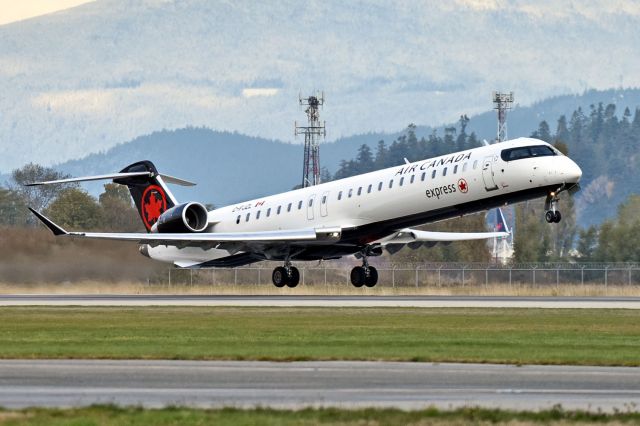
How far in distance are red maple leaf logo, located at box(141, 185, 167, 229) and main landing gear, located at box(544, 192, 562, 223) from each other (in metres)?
18.5

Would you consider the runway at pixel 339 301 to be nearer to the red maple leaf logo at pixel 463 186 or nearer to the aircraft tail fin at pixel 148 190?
the red maple leaf logo at pixel 463 186

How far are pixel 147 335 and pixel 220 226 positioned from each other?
76.7ft

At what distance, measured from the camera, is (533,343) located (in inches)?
995

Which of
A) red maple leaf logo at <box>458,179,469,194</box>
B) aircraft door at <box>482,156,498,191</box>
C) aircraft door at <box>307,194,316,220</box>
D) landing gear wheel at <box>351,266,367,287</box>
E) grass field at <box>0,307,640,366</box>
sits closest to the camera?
grass field at <box>0,307,640,366</box>

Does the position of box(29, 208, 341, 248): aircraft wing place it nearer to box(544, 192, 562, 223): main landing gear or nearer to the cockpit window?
the cockpit window

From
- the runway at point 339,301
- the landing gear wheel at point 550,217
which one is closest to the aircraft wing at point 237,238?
the runway at point 339,301

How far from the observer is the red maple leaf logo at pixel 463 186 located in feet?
136

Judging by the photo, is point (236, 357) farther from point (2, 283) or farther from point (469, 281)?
point (469, 281)

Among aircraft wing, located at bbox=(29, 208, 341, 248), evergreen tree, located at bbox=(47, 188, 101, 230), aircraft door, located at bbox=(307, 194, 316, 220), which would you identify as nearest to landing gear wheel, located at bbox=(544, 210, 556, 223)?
aircraft wing, located at bbox=(29, 208, 341, 248)

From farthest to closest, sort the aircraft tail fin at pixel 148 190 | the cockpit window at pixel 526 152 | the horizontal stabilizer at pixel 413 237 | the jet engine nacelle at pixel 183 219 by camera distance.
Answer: the aircraft tail fin at pixel 148 190 → the jet engine nacelle at pixel 183 219 → the horizontal stabilizer at pixel 413 237 → the cockpit window at pixel 526 152

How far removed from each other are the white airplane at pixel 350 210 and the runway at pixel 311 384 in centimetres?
2036

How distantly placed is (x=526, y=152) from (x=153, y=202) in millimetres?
18187

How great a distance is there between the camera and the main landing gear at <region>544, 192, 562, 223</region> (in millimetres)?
39375

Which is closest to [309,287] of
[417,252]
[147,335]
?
[417,252]
